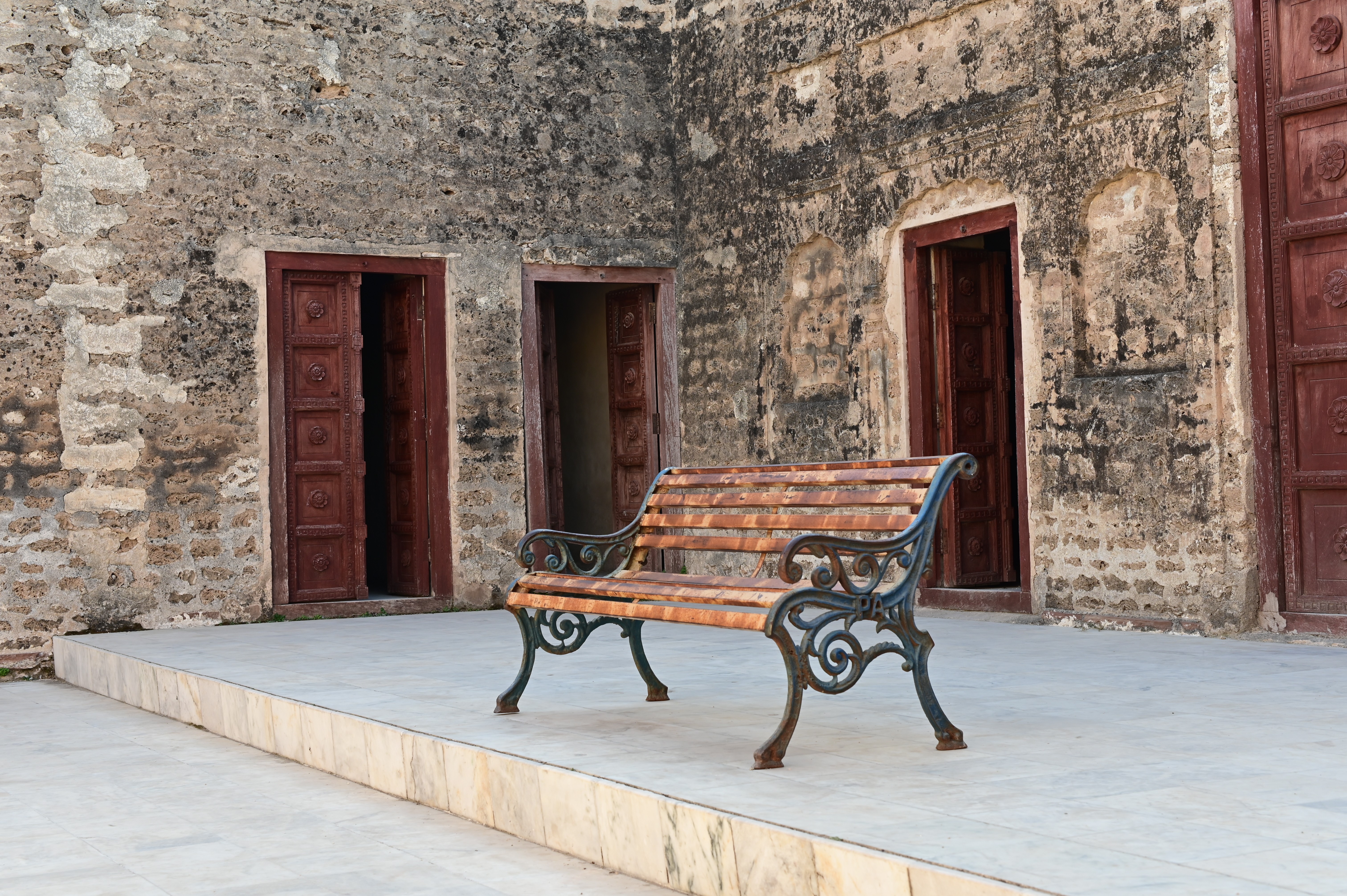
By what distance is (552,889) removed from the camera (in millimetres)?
3293

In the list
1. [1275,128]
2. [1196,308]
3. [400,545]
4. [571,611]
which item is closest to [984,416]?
[1196,308]

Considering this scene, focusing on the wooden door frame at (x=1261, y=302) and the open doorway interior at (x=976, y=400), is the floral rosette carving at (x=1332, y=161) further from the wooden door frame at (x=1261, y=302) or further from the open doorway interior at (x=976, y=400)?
the open doorway interior at (x=976, y=400)

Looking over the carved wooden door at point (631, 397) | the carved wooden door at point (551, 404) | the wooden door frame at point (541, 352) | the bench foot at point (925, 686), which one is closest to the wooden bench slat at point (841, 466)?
Answer: the bench foot at point (925, 686)

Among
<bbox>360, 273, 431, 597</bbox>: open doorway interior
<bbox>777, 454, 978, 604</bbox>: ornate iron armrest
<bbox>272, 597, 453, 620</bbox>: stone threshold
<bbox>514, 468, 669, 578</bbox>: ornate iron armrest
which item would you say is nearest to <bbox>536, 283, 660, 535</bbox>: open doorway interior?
<bbox>360, 273, 431, 597</bbox>: open doorway interior

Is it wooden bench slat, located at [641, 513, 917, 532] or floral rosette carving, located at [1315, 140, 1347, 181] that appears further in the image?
floral rosette carving, located at [1315, 140, 1347, 181]

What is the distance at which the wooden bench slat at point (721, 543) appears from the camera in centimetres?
438

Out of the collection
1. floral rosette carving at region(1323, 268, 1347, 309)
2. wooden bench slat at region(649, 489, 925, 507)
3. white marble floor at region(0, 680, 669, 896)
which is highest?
floral rosette carving at region(1323, 268, 1347, 309)

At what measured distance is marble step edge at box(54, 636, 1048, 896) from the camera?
2686mm

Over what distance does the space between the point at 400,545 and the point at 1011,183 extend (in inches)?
188

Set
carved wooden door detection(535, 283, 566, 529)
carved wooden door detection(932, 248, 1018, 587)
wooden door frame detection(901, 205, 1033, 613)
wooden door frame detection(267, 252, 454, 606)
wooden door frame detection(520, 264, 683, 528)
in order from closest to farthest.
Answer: wooden door frame detection(901, 205, 1033, 613), carved wooden door detection(932, 248, 1018, 587), wooden door frame detection(267, 252, 454, 606), wooden door frame detection(520, 264, 683, 528), carved wooden door detection(535, 283, 566, 529)

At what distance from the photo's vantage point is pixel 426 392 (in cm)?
964

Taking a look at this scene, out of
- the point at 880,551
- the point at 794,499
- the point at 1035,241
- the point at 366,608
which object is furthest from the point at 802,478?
the point at 366,608

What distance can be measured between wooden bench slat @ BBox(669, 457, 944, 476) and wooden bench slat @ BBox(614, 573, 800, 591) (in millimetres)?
341

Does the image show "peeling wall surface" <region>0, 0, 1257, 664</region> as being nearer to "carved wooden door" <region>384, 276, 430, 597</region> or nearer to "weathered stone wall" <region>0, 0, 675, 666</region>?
"weathered stone wall" <region>0, 0, 675, 666</region>
